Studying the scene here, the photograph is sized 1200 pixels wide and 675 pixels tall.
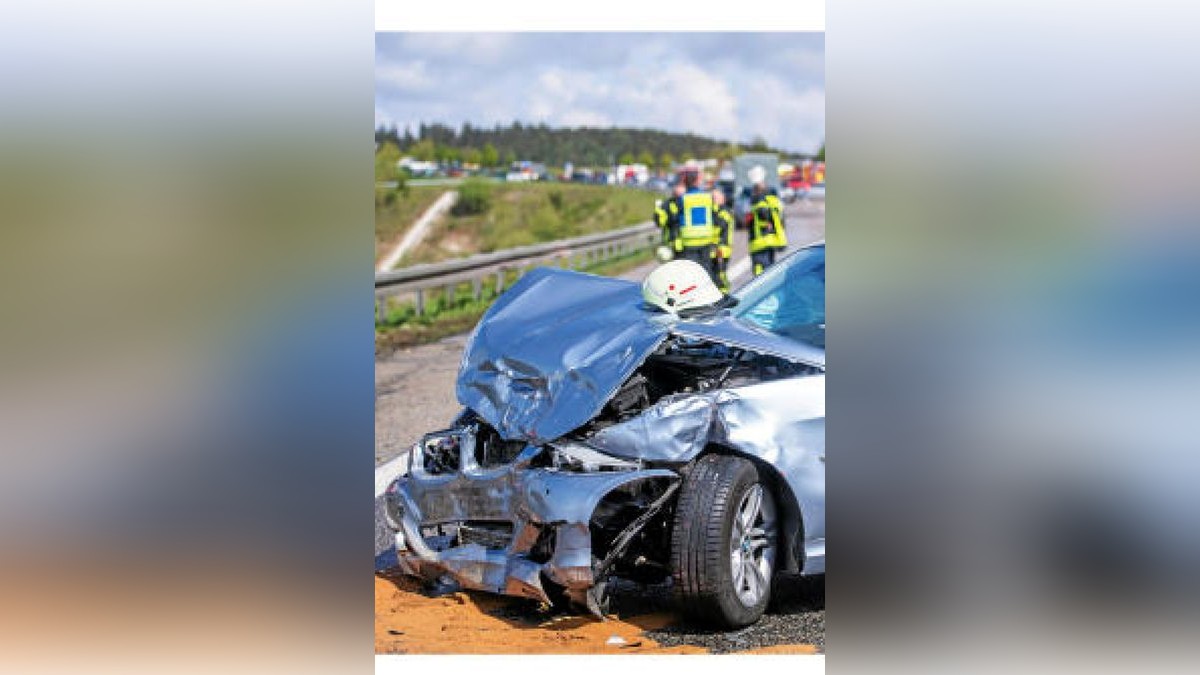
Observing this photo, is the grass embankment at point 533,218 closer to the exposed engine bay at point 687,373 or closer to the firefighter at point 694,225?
the firefighter at point 694,225

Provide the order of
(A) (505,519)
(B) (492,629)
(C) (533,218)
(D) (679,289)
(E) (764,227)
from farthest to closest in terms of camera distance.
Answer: (C) (533,218), (E) (764,227), (D) (679,289), (B) (492,629), (A) (505,519)

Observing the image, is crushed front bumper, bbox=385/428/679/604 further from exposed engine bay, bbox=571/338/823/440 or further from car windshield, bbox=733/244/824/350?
car windshield, bbox=733/244/824/350

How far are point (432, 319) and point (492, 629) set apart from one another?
36.8 ft

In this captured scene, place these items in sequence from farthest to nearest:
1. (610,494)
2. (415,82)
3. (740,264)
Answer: (415,82), (740,264), (610,494)

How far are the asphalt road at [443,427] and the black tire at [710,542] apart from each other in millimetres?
143

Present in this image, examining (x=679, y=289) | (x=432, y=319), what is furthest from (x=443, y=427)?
(x=432, y=319)

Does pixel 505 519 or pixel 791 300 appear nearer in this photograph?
pixel 505 519

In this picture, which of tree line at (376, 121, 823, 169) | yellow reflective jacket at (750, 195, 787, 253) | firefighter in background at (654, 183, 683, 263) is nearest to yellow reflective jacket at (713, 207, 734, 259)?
yellow reflective jacket at (750, 195, 787, 253)

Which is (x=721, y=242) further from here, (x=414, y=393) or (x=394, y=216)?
(x=394, y=216)

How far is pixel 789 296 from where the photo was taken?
5996 mm
